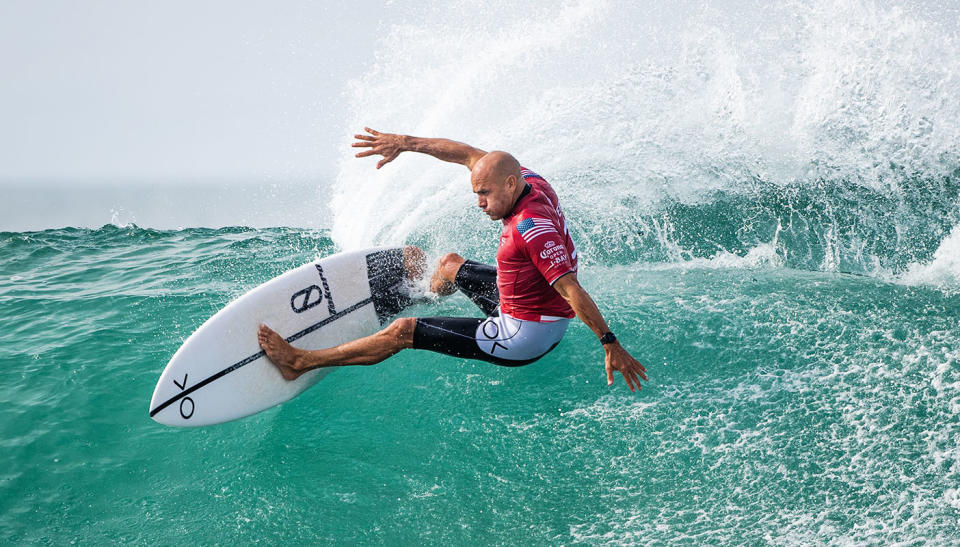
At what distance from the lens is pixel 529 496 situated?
377 cm

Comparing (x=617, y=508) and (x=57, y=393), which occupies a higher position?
(x=57, y=393)

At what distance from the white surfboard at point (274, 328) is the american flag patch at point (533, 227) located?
70.6 inches

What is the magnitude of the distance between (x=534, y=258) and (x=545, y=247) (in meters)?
0.10

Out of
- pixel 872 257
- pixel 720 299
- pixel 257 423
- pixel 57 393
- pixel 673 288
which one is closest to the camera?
pixel 257 423

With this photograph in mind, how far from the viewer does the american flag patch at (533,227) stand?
3758mm

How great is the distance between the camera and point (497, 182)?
12.7 feet

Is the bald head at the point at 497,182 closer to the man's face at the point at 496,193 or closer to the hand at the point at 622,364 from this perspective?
the man's face at the point at 496,193

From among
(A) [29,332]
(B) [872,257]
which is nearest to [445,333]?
(A) [29,332]

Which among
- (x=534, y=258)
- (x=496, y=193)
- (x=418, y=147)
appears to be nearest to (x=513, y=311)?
(x=534, y=258)

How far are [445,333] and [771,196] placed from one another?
5.71 meters

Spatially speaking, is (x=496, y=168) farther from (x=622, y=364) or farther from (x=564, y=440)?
(x=564, y=440)

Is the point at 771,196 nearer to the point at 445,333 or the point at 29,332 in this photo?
the point at 445,333

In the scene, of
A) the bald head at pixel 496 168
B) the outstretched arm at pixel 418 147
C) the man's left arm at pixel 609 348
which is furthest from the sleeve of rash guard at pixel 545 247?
the outstretched arm at pixel 418 147

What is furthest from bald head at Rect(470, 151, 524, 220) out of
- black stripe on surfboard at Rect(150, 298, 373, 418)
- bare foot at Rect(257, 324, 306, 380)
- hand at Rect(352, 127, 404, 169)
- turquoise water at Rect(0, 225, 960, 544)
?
bare foot at Rect(257, 324, 306, 380)
